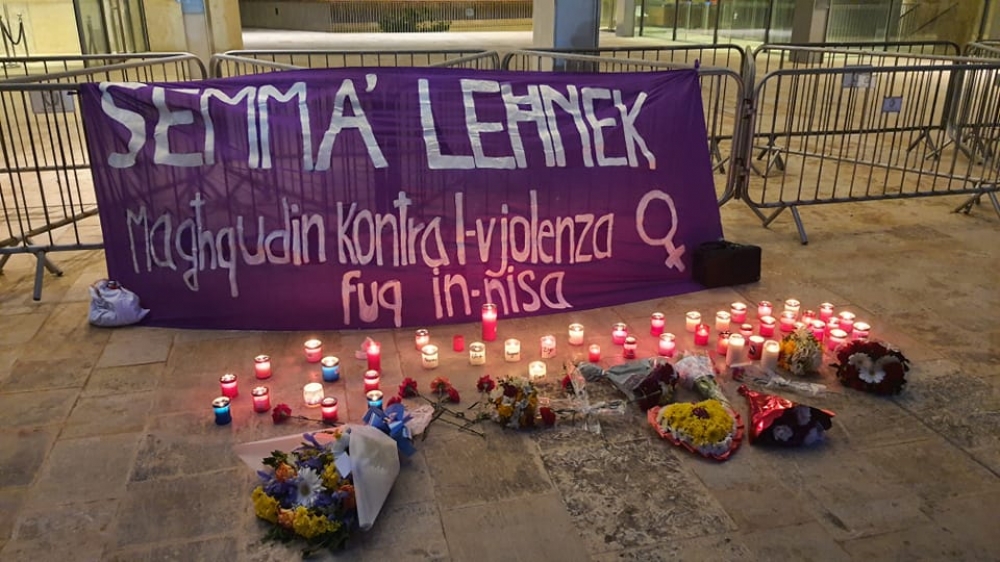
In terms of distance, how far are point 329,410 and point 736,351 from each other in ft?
7.69

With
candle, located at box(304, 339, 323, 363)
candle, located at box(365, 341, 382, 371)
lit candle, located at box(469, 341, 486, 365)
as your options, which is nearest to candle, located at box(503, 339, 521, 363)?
lit candle, located at box(469, 341, 486, 365)

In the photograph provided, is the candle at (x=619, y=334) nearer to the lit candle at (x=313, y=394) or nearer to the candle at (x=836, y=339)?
the candle at (x=836, y=339)

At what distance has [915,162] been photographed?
1003 centimetres

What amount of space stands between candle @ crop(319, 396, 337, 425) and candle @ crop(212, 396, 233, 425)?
1.60 ft

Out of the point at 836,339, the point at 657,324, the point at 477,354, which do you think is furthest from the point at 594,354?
the point at 836,339

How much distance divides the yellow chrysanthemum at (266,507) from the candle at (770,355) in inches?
112

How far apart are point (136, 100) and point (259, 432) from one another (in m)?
2.41

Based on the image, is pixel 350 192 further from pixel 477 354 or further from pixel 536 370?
pixel 536 370

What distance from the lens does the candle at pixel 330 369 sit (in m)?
4.46

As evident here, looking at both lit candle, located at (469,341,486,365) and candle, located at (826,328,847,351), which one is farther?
candle, located at (826,328,847,351)

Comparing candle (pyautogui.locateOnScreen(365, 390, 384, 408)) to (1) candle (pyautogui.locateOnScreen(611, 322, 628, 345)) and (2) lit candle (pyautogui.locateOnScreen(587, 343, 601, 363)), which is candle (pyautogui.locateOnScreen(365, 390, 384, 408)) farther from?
(1) candle (pyautogui.locateOnScreen(611, 322, 628, 345))

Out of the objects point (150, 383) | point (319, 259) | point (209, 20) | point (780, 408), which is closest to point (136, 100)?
point (319, 259)

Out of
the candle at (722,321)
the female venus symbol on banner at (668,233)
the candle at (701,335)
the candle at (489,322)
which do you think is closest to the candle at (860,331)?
the candle at (722,321)

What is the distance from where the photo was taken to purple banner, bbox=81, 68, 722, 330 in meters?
5.03
